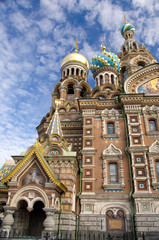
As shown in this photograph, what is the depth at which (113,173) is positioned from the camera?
11852 mm

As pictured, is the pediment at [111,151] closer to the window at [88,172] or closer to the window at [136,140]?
the window at [136,140]

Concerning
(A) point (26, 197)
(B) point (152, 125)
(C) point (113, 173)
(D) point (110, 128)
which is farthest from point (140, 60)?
(A) point (26, 197)

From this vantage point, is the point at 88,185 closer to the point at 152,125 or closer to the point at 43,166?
the point at 43,166

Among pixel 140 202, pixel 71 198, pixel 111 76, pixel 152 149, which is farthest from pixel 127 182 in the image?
pixel 111 76

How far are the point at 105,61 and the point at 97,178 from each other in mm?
13926

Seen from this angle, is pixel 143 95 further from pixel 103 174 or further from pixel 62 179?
pixel 62 179

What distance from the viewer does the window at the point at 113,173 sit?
11.7 meters

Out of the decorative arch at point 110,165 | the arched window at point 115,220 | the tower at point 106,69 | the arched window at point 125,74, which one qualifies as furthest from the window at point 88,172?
→ the arched window at point 125,74

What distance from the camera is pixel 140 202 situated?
1059 cm

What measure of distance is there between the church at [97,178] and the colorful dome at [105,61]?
21.5 feet

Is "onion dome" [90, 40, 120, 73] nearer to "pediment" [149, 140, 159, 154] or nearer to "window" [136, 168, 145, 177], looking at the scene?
"pediment" [149, 140, 159, 154]

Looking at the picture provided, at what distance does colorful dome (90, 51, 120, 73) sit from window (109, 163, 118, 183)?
12673mm

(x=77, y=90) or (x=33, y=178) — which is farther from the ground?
(x=77, y=90)

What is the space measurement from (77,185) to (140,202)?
3.47 m
